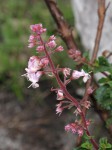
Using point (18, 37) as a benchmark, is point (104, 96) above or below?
below

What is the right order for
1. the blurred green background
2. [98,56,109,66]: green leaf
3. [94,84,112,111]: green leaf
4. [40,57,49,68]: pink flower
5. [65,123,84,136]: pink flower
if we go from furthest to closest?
the blurred green background, [98,56,109,66]: green leaf, [94,84,112,111]: green leaf, [65,123,84,136]: pink flower, [40,57,49,68]: pink flower

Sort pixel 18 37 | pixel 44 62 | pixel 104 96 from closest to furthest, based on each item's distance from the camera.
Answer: pixel 44 62 < pixel 104 96 < pixel 18 37

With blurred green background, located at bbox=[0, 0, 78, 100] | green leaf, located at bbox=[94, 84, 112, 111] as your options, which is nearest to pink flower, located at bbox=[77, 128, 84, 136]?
green leaf, located at bbox=[94, 84, 112, 111]

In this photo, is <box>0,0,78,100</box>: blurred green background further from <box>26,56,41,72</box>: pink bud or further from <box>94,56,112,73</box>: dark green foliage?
<box>26,56,41,72</box>: pink bud

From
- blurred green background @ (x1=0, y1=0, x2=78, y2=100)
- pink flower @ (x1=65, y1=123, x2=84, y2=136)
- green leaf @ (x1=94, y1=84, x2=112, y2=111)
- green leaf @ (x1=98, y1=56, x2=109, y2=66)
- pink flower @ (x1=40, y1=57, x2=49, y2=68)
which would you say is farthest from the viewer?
blurred green background @ (x1=0, y1=0, x2=78, y2=100)

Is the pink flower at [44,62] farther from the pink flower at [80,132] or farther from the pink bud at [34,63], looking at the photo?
the pink flower at [80,132]

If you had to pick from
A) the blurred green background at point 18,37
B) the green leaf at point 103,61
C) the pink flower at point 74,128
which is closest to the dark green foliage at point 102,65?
the green leaf at point 103,61

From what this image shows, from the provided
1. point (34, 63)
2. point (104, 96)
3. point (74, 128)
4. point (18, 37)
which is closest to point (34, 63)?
point (34, 63)

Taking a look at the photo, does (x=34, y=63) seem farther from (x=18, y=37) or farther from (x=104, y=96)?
(x=18, y=37)

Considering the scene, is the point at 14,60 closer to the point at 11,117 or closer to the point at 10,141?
the point at 11,117
